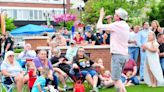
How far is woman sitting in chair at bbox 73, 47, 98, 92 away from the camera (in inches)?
511

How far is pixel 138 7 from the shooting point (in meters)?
53.3

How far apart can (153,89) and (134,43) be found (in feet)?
10.6

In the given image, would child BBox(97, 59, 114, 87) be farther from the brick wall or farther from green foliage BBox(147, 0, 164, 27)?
Answer: green foliage BBox(147, 0, 164, 27)

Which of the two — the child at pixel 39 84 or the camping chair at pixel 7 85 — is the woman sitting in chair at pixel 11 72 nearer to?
the camping chair at pixel 7 85

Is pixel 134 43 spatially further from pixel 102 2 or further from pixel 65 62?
pixel 102 2

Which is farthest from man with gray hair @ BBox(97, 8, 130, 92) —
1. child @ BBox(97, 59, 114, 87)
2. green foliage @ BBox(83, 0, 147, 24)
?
green foliage @ BBox(83, 0, 147, 24)

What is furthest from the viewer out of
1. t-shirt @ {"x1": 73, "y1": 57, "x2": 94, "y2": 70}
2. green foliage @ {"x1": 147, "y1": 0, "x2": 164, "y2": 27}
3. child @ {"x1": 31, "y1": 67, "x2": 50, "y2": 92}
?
green foliage @ {"x1": 147, "y1": 0, "x2": 164, "y2": 27}

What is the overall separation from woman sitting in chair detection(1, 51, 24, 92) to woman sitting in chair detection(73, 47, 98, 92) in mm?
1583

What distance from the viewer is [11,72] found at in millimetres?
12109

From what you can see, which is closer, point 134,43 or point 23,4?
point 134,43

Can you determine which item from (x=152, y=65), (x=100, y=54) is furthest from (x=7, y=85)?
(x=100, y=54)

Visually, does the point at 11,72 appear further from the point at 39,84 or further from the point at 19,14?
the point at 19,14

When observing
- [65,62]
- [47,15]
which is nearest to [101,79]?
[65,62]

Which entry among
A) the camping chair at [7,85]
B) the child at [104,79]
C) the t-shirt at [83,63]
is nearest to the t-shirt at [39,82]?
the camping chair at [7,85]
